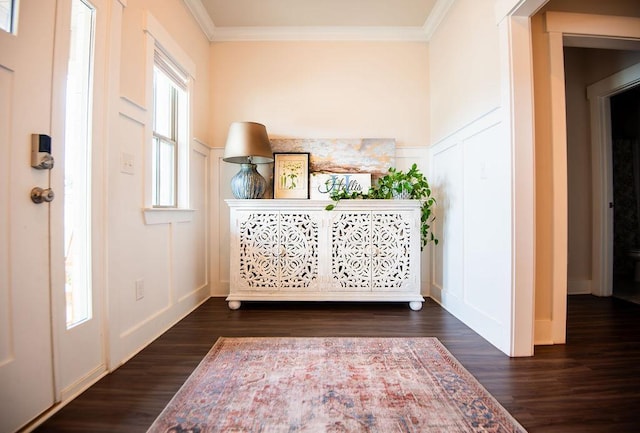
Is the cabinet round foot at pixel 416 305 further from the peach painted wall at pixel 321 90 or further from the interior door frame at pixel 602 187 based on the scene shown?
the interior door frame at pixel 602 187

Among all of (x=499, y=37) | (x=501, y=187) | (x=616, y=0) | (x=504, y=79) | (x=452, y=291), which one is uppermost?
(x=616, y=0)

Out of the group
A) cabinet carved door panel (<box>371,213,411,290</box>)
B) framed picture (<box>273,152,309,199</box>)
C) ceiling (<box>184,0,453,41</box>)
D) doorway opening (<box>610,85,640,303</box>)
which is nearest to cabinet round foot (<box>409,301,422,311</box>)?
cabinet carved door panel (<box>371,213,411,290</box>)

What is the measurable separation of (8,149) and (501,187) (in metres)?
2.35

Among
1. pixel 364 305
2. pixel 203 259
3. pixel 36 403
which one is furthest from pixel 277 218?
pixel 36 403

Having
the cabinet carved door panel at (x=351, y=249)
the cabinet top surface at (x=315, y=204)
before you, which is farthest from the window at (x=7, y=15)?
the cabinet carved door panel at (x=351, y=249)

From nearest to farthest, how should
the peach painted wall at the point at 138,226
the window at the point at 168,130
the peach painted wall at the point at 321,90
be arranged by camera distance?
the peach painted wall at the point at 138,226 < the window at the point at 168,130 < the peach painted wall at the point at 321,90

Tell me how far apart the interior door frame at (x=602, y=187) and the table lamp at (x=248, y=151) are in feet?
10.6

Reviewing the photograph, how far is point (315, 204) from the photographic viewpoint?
2504 mm

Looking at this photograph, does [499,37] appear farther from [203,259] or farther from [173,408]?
[203,259]

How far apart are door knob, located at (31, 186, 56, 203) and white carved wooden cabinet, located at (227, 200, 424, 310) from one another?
1362 mm

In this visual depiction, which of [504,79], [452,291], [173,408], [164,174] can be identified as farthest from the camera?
[452,291]

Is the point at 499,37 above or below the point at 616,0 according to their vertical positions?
A: below

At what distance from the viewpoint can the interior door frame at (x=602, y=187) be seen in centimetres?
288

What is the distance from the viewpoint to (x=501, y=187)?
1783mm
